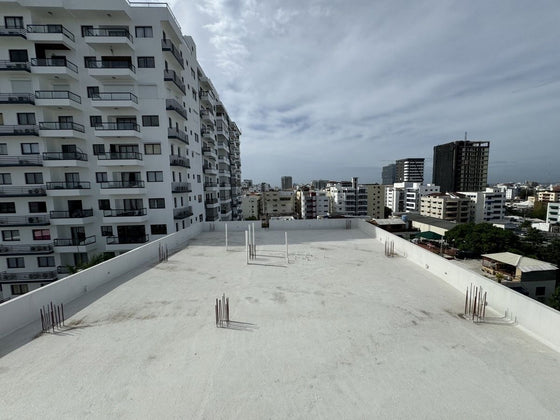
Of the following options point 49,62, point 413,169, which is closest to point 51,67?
point 49,62

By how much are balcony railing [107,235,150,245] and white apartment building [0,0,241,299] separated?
0.36ft

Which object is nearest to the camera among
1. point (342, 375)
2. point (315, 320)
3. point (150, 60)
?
point (342, 375)

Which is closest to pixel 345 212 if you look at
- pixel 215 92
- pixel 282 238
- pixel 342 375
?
pixel 215 92

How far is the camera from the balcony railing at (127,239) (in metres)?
23.2

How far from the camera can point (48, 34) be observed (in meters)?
20.2

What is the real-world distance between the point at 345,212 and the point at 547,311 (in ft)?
250

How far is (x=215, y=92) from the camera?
131 feet

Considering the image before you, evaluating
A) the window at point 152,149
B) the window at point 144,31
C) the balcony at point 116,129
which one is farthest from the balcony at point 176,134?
the window at point 144,31

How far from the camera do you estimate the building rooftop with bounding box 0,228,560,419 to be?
4.17 meters

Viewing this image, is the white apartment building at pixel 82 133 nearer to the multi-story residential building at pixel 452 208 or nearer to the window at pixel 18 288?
the window at pixel 18 288

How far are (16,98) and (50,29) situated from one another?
7.00m

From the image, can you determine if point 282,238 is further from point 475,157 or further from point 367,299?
point 475,157

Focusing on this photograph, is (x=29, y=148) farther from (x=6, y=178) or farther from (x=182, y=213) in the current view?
(x=182, y=213)

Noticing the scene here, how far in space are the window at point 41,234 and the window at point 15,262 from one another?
8.86 ft
